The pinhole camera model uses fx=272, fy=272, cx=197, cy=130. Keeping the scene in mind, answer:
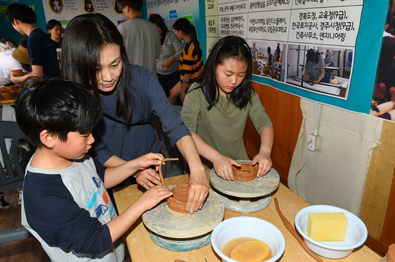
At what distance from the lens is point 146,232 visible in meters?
1.04

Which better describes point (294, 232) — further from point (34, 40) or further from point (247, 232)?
point (34, 40)

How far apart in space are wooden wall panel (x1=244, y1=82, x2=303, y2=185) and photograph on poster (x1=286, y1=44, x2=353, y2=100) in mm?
200

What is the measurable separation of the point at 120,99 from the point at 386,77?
4.98ft

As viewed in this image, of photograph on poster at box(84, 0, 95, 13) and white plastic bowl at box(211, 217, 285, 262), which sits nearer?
white plastic bowl at box(211, 217, 285, 262)

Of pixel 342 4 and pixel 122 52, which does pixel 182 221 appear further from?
pixel 342 4

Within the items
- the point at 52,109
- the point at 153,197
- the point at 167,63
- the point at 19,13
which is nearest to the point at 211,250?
the point at 153,197

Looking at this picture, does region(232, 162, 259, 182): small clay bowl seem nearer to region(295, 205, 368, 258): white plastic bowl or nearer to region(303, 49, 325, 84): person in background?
region(295, 205, 368, 258): white plastic bowl

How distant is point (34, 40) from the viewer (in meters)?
2.68

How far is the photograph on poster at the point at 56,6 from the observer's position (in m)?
5.69

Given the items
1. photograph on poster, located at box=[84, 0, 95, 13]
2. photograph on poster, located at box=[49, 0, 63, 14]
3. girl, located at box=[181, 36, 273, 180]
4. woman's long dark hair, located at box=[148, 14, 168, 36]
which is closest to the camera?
girl, located at box=[181, 36, 273, 180]

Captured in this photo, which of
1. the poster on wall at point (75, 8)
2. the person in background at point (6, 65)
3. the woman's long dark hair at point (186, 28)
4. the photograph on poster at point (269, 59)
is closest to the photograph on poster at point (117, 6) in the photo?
the poster on wall at point (75, 8)

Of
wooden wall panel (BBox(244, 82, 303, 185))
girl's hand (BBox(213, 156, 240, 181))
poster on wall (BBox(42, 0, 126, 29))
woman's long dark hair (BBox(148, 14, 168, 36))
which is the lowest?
wooden wall panel (BBox(244, 82, 303, 185))

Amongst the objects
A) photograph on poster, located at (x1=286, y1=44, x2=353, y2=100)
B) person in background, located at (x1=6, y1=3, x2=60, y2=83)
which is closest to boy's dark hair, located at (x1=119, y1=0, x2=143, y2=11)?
person in background, located at (x1=6, y1=3, x2=60, y2=83)

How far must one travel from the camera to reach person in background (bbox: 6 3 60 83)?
267cm
